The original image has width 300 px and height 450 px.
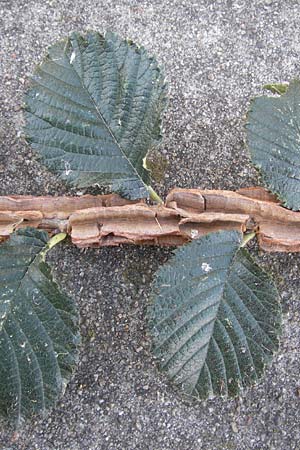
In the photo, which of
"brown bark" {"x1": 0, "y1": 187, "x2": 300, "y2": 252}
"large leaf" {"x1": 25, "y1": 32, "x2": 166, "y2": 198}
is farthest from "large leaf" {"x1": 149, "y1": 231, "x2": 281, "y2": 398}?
"large leaf" {"x1": 25, "y1": 32, "x2": 166, "y2": 198}

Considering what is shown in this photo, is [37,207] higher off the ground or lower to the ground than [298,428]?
higher

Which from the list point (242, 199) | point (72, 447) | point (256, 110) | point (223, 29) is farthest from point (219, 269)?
point (223, 29)

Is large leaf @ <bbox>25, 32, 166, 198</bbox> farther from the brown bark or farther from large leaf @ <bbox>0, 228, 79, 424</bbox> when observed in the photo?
large leaf @ <bbox>0, 228, 79, 424</bbox>

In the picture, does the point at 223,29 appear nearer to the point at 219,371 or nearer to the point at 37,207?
the point at 37,207

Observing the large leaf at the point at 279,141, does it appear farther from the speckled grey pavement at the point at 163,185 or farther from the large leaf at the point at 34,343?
the large leaf at the point at 34,343

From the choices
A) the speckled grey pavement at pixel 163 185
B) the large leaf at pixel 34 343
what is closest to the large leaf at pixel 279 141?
the speckled grey pavement at pixel 163 185

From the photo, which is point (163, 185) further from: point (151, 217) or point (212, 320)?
point (212, 320)

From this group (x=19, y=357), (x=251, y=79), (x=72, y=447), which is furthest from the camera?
(x=251, y=79)
